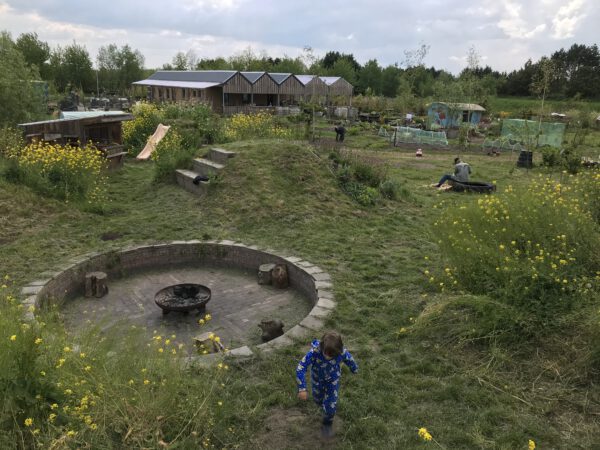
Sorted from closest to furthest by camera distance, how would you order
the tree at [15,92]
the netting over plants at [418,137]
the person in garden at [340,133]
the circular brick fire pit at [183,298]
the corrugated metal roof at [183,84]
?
the circular brick fire pit at [183,298]
the tree at [15,92]
the person in garden at [340,133]
the netting over plants at [418,137]
the corrugated metal roof at [183,84]

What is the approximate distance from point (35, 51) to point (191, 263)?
51.4 meters

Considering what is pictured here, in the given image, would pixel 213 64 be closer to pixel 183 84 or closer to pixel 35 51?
pixel 35 51

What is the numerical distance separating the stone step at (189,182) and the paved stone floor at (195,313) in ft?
10.3

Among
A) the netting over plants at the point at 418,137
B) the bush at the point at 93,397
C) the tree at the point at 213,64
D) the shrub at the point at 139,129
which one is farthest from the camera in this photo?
the tree at the point at 213,64

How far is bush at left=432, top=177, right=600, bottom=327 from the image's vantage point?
4.46 metres

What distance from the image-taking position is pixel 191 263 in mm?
7582

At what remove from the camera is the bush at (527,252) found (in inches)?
176

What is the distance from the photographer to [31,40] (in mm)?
47844

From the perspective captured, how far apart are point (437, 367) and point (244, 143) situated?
28.6ft

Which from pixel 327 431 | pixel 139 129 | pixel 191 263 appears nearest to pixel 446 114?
pixel 139 129

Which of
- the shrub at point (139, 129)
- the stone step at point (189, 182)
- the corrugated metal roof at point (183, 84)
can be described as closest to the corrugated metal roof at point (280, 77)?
the corrugated metal roof at point (183, 84)

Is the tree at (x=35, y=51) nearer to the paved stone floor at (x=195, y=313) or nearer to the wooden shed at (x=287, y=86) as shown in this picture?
the wooden shed at (x=287, y=86)

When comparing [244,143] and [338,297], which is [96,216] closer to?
[244,143]

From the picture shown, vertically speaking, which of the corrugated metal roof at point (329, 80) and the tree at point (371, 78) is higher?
the tree at point (371, 78)
